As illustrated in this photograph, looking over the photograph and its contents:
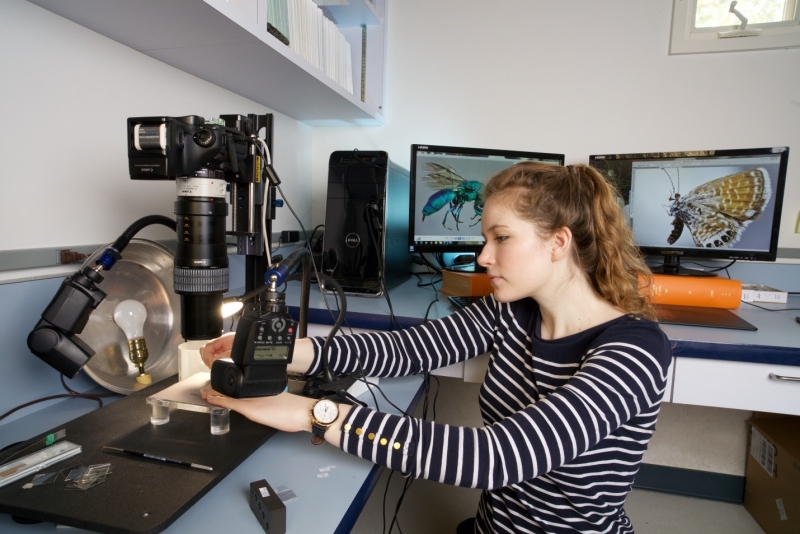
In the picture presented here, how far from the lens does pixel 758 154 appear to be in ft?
4.46

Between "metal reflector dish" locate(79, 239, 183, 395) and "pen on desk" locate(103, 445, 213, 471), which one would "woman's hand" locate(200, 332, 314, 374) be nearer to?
"metal reflector dish" locate(79, 239, 183, 395)

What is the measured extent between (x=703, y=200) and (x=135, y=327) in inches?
63.2

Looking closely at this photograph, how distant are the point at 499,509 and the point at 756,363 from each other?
652 millimetres

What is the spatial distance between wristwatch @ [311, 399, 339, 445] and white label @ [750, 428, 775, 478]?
170 cm

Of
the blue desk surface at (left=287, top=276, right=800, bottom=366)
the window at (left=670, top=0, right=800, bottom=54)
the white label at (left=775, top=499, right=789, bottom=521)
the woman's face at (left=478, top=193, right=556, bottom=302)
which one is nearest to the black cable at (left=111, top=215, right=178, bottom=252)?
the blue desk surface at (left=287, top=276, right=800, bottom=366)

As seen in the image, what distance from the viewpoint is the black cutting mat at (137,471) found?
1.61 ft

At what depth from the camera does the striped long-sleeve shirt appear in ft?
2.06

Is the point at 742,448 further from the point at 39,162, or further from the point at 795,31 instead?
the point at 39,162

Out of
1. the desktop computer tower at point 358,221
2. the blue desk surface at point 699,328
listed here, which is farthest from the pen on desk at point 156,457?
the desktop computer tower at point 358,221

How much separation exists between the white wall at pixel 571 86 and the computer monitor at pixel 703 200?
0.99 feet

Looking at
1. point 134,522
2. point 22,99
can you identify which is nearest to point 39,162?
point 22,99

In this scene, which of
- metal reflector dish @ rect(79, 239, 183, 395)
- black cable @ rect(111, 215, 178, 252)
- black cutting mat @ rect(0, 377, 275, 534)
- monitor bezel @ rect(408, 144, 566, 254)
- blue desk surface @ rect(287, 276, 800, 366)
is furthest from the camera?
monitor bezel @ rect(408, 144, 566, 254)

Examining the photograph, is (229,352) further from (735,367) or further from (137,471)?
(735,367)

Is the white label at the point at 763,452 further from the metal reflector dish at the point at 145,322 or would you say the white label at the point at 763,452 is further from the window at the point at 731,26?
the metal reflector dish at the point at 145,322
